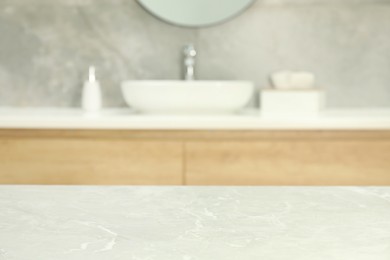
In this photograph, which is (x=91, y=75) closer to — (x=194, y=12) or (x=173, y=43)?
(x=173, y=43)

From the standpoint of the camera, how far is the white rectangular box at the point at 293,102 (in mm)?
2303

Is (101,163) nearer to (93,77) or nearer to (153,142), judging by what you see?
(153,142)

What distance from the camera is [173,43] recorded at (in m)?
2.74

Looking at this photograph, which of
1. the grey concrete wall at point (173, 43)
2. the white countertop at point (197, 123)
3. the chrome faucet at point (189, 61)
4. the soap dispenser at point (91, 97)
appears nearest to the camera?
the white countertop at point (197, 123)

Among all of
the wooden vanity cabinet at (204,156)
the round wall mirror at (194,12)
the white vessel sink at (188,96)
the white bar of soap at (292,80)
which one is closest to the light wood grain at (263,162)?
the wooden vanity cabinet at (204,156)

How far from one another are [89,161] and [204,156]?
1.31 feet

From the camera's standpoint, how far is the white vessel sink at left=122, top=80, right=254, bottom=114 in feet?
7.33
